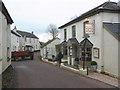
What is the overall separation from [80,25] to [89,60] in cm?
471

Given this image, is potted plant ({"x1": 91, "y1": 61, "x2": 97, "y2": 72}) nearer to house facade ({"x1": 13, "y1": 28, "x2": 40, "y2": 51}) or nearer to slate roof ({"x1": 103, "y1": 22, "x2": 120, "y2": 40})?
slate roof ({"x1": 103, "y1": 22, "x2": 120, "y2": 40})

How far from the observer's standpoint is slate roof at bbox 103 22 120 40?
1471 centimetres

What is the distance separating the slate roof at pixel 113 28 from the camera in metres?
14.7

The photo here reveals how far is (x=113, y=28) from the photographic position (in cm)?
1602

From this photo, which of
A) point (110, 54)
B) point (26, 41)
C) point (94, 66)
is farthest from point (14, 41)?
point (110, 54)

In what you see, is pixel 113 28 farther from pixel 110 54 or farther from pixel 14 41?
pixel 14 41

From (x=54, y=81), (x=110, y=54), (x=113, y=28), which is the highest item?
(x=113, y=28)

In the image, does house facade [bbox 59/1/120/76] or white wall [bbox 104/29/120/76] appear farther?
house facade [bbox 59/1/120/76]

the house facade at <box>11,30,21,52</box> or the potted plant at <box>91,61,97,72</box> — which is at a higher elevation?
the house facade at <box>11,30,21,52</box>

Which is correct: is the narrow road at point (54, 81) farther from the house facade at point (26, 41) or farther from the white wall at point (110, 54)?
the house facade at point (26, 41)

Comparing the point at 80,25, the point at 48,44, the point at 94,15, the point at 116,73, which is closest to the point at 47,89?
the point at 116,73

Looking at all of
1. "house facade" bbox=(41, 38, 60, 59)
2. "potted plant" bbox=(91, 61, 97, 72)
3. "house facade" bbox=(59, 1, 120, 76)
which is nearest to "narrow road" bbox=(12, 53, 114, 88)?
"potted plant" bbox=(91, 61, 97, 72)

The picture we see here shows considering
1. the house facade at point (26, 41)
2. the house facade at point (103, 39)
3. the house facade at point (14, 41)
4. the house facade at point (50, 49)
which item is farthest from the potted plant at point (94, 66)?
the house facade at point (26, 41)

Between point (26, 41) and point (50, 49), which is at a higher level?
point (26, 41)
